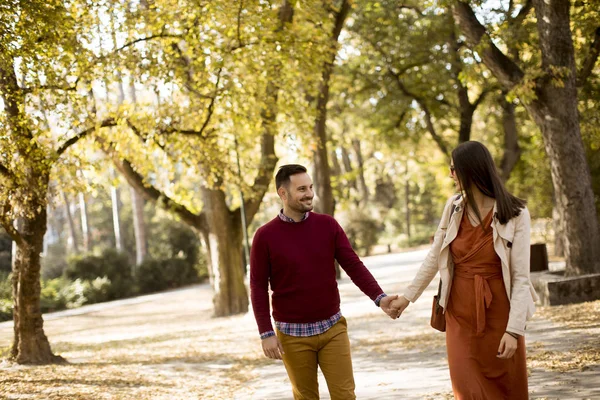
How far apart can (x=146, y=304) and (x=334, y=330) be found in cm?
2390

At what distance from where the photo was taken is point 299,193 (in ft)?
16.2

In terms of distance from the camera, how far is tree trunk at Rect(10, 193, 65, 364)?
38.4 feet

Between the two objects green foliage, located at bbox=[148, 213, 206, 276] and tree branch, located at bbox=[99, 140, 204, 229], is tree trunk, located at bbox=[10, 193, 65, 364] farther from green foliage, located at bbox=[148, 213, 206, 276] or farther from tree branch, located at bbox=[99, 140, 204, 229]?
green foliage, located at bbox=[148, 213, 206, 276]

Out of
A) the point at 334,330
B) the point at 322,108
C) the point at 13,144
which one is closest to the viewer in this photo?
the point at 334,330

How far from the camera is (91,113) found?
11.9m

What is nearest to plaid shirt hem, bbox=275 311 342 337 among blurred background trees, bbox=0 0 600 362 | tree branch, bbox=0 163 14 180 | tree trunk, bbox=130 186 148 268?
blurred background trees, bbox=0 0 600 362

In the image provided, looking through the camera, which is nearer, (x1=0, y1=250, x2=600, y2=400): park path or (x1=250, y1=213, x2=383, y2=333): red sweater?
(x1=250, y1=213, x2=383, y2=333): red sweater

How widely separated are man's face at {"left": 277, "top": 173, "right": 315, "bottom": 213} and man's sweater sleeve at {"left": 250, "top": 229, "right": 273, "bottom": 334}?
0.97 feet

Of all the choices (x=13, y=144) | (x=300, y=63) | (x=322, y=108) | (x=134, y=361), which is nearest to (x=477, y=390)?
(x=13, y=144)

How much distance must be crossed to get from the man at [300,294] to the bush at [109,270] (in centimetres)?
2804

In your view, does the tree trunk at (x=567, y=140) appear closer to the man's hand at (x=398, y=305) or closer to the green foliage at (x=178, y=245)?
the man's hand at (x=398, y=305)

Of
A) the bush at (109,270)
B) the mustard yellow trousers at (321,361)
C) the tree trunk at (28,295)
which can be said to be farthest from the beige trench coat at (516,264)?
the bush at (109,270)

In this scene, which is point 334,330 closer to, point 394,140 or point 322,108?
point 322,108

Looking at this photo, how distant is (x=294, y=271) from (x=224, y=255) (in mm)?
14728
